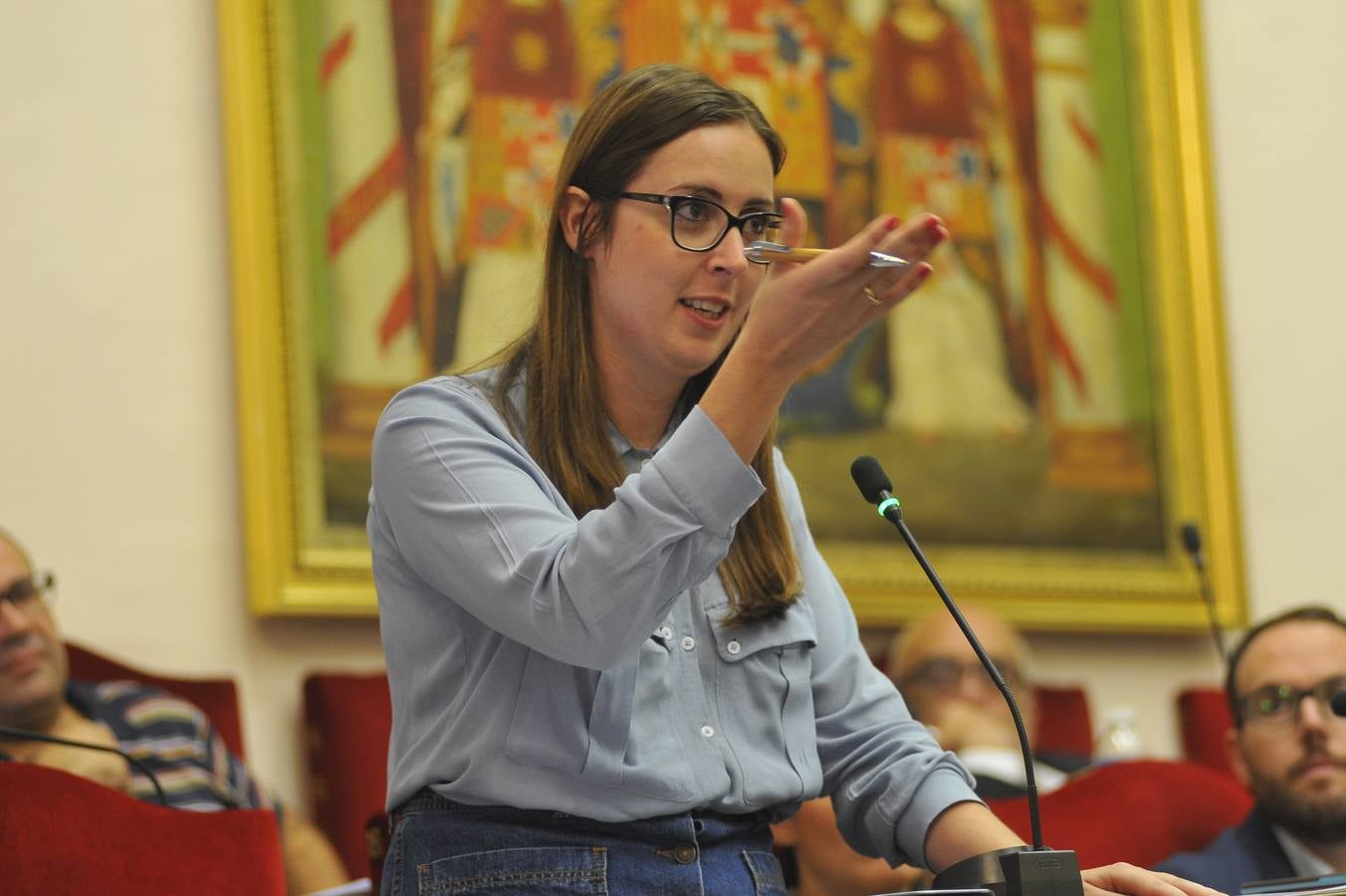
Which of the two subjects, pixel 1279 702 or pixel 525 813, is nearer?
pixel 525 813

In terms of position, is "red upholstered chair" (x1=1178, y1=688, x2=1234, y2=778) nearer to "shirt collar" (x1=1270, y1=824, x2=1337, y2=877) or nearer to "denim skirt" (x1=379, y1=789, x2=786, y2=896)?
"shirt collar" (x1=1270, y1=824, x2=1337, y2=877)

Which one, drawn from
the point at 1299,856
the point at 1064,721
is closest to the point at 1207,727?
the point at 1064,721

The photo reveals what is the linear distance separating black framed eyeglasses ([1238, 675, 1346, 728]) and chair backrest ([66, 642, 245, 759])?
2037 mm

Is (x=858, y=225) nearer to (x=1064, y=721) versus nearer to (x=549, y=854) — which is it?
(x=1064, y=721)

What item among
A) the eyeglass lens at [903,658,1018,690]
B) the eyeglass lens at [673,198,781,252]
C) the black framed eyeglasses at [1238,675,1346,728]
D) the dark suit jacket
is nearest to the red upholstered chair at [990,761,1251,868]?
the dark suit jacket

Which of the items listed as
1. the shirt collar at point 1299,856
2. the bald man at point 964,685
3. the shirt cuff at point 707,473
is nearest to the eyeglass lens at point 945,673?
the bald man at point 964,685

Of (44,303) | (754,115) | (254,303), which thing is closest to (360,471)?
(254,303)

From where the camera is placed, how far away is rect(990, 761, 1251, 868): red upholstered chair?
292 cm

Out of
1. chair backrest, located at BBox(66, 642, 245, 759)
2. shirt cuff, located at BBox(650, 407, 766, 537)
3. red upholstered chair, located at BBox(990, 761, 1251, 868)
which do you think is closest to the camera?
shirt cuff, located at BBox(650, 407, 766, 537)

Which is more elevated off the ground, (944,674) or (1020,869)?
(1020,869)

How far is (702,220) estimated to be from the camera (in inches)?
73.5

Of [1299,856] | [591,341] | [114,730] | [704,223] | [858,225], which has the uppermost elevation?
[858,225]

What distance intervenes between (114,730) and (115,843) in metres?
1.28

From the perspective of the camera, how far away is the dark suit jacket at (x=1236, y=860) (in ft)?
9.89
